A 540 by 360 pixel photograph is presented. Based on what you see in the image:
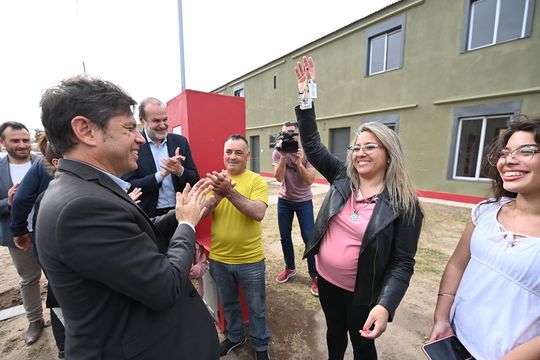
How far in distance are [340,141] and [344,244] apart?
28.9 ft

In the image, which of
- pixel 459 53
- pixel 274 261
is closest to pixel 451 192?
pixel 459 53

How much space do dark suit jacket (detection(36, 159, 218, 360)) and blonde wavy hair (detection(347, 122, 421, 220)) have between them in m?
1.21

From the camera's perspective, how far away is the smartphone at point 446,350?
1.23 meters

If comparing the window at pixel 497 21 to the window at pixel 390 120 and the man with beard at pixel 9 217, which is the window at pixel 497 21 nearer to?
the window at pixel 390 120

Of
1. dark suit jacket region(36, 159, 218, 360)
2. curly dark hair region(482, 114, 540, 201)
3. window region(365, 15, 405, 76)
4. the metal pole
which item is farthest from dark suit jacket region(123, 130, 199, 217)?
window region(365, 15, 405, 76)

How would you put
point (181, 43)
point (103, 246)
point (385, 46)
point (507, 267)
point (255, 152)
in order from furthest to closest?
point (255, 152) → point (385, 46) → point (181, 43) → point (507, 267) → point (103, 246)

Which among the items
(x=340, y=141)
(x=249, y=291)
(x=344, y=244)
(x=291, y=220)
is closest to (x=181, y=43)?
(x=291, y=220)

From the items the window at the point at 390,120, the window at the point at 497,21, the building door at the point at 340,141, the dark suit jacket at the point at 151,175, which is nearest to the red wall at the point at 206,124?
the dark suit jacket at the point at 151,175

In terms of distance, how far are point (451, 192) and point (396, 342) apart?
20.8ft

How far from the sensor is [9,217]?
2.38 metres

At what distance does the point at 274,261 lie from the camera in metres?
3.94

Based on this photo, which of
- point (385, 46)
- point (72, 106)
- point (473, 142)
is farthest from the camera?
point (385, 46)

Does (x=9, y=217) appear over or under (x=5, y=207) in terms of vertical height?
under

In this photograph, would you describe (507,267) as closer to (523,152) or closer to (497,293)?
(497,293)
